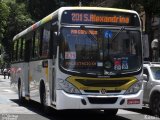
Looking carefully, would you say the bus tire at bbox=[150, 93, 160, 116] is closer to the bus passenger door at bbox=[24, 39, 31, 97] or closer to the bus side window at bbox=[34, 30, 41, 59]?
the bus side window at bbox=[34, 30, 41, 59]

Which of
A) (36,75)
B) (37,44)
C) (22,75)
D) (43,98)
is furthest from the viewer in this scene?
(22,75)

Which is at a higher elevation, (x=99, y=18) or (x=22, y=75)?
(x=99, y=18)

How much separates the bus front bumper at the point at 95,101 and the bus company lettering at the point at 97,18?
2.07m

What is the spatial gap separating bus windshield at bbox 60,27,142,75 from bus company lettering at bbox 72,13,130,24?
11.2 inches

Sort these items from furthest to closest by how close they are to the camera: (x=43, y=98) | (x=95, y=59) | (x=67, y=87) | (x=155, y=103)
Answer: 1. (x=43, y=98)
2. (x=155, y=103)
3. (x=95, y=59)
4. (x=67, y=87)

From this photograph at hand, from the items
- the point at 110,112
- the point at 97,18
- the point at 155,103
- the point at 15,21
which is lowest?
the point at 110,112

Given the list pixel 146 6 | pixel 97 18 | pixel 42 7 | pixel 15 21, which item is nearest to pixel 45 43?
pixel 97 18

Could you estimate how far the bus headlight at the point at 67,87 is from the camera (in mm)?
12578

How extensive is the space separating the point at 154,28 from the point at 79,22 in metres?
26.8

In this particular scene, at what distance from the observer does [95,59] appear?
12.8 m

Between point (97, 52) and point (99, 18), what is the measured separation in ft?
3.35

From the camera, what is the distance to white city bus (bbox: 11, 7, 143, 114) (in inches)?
497

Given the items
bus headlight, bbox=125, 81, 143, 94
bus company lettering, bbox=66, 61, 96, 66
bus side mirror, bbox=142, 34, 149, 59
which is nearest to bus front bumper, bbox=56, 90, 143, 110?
bus headlight, bbox=125, 81, 143, 94

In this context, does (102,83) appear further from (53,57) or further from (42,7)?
(42,7)
